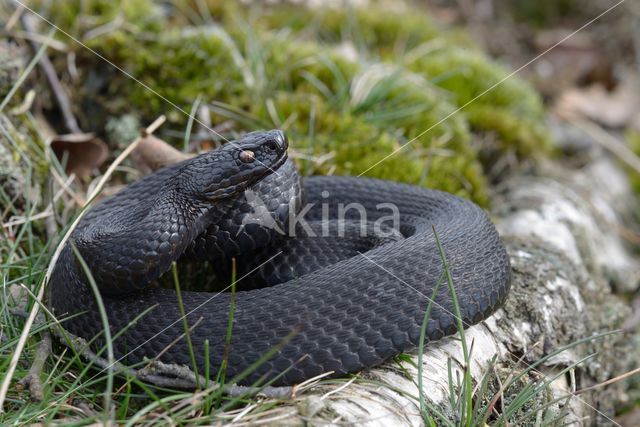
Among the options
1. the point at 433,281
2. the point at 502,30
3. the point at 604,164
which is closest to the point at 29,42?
the point at 433,281

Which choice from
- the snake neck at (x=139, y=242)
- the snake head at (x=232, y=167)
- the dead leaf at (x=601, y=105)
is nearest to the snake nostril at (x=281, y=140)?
the snake head at (x=232, y=167)

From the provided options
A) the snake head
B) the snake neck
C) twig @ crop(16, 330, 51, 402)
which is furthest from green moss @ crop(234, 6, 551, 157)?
twig @ crop(16, 330, 51, 402)

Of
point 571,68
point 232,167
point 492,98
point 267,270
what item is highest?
point 571,68

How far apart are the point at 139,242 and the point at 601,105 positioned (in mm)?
8216

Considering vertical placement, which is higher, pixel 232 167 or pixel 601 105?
pixel 601 105

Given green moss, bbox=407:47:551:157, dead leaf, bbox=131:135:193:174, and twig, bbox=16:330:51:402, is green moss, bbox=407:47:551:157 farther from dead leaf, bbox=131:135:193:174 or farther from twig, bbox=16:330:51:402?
twig, bbox=16:330:51:402

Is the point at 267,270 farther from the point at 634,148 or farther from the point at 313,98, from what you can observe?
the point at 634,148

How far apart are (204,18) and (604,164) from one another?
5095 millimetres

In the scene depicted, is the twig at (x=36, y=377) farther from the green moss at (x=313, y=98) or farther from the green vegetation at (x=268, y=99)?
the green moss at (x=313, y=98)

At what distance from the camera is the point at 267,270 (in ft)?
13.0

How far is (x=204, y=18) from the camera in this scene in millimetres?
7734

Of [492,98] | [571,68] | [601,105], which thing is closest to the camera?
[492,98]

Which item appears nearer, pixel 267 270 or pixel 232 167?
pixel 232 167

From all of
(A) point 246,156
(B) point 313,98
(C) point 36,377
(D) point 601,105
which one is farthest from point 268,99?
(D) point 601,105
